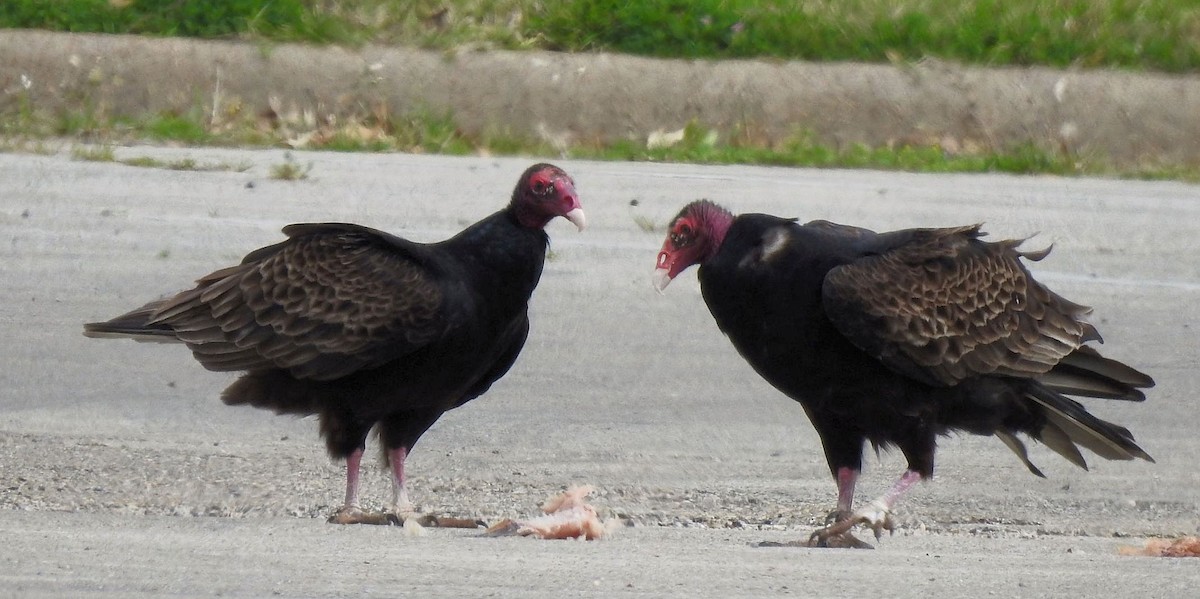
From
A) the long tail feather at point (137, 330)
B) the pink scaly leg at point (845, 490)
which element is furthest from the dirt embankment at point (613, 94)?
the pink scaly leg at point (845, 490)

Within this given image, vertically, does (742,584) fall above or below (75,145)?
below

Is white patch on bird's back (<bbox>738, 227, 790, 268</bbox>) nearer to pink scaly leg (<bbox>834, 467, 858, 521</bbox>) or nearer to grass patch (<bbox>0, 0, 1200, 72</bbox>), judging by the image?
pink scaly leg (<bbox>834, 467, 858, 521</bbox>)

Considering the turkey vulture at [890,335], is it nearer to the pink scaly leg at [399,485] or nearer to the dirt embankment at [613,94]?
the pink scaly leg at [399,485]

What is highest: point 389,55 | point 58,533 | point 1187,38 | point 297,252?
point 1187,38

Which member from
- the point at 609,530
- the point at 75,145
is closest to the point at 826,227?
the point at 609,530

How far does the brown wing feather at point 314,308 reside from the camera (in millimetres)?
5250

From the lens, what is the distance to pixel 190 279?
308 inches

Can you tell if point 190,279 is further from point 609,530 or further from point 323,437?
point 609,530

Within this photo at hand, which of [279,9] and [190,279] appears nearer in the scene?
[190,279]

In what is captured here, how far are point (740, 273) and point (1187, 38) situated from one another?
801cm

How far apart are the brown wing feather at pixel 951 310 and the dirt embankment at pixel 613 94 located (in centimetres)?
596

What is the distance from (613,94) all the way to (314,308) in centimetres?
648

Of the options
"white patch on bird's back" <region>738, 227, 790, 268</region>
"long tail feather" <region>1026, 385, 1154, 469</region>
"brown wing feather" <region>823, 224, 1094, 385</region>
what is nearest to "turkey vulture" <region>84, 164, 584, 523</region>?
"white patch on bird's back" <region>738, 227, 790, 268</region>

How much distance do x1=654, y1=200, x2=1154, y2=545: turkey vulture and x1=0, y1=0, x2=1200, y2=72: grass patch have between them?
22.0ft
